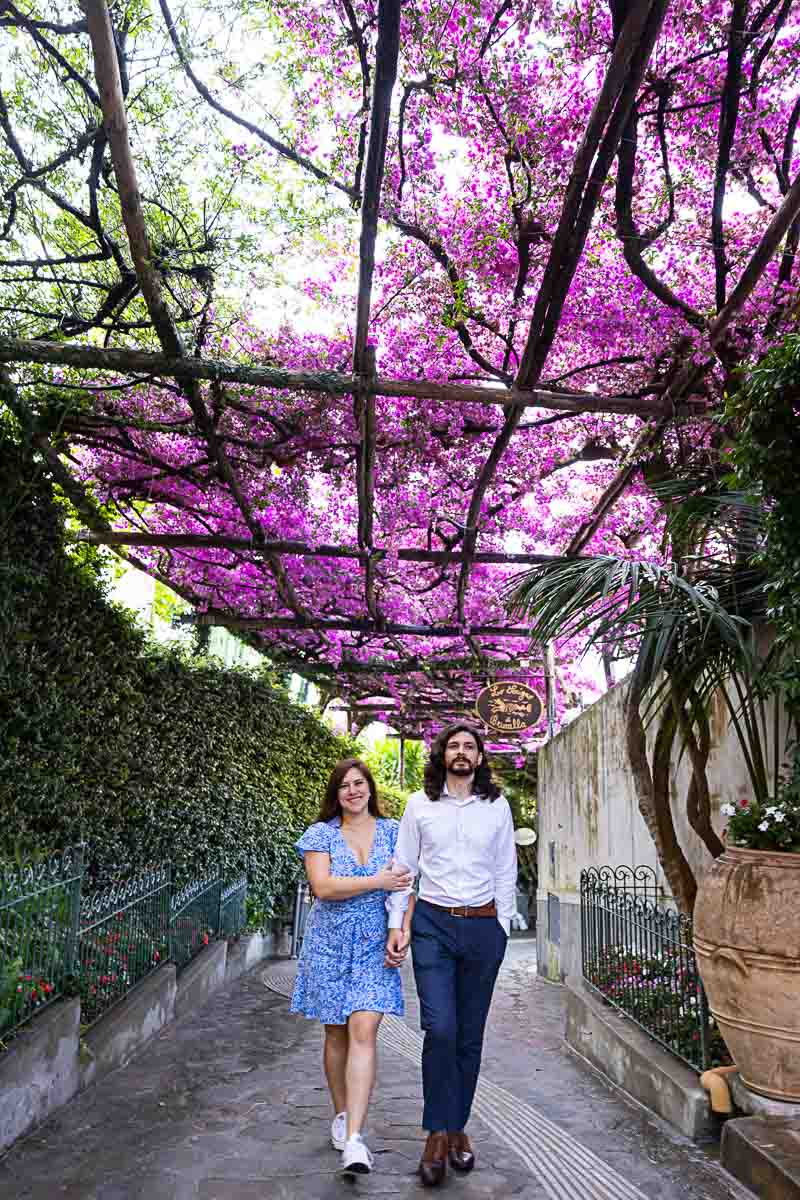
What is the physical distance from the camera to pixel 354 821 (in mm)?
4055

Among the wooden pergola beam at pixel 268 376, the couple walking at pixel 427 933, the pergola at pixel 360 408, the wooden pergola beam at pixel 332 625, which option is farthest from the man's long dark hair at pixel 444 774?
the wooden pergola beam at pixel 332 625

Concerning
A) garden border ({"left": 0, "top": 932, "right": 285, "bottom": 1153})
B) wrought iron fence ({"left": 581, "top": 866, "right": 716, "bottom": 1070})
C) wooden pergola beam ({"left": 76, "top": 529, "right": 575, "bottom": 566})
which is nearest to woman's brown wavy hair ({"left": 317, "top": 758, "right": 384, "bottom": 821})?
garden border ({"left": 0, "top": 932, "right": 285, "bottom": 1153})

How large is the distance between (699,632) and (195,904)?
217 inches

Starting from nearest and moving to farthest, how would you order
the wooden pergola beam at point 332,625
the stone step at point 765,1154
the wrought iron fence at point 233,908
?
the stone step at point 765,1154, the wrought iron fence at point 233,908, the wooden pergola beam at point 332,625

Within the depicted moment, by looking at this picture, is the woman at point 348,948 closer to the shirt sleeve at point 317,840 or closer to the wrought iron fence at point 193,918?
the shirt sleeve at point 317,840

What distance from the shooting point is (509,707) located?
41.0 ft

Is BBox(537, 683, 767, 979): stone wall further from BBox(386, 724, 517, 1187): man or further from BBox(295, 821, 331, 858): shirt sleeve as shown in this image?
BBox(295, 821, 331, 858): shirt sleeve

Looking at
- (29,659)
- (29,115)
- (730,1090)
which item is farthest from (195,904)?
(29,115)

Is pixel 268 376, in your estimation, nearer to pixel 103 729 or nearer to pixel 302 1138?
pixel 103 729

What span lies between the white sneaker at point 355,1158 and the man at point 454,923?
8.5 inches

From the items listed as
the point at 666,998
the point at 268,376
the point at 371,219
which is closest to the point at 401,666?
the point at 268,376

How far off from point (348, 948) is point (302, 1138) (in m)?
0.95

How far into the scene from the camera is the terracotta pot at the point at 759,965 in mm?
3521

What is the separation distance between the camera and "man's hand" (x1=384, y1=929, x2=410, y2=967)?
3709 millimetres
